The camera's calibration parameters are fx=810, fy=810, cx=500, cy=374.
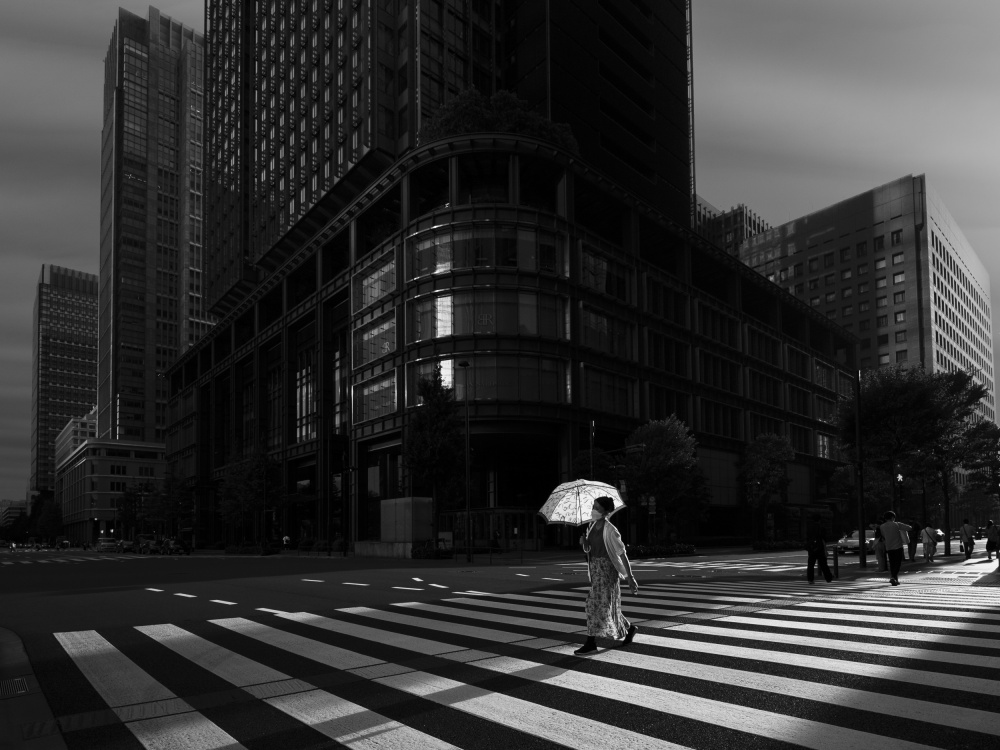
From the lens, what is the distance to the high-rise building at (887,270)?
120938mm

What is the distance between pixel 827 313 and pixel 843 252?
986 cm

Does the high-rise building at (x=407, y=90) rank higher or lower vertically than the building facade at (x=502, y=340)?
higher

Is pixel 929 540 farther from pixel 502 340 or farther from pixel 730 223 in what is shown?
pixel 730 223

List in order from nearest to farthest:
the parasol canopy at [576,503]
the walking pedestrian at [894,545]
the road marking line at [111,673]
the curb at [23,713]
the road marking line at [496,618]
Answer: the curb at [23,713] < the road marking line at [111,673] < the parasol canopy at [576,503] < the road marking line at [496,618] < the walking pedestrian at [894,545]

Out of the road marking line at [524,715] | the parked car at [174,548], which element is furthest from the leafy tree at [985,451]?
the parked car at [174,548]

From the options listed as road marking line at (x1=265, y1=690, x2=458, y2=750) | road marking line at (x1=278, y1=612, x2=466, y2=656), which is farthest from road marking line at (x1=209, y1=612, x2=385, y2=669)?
road marking line at (x1=265, y1=690, x2=458, y2=750)

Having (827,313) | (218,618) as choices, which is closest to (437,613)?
→ (218,618)

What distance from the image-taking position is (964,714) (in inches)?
241

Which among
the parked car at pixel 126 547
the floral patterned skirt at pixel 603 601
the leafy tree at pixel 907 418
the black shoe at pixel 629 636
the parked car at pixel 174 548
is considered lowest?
the parked car at pixel 126 547

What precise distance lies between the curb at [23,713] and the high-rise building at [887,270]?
416 feet

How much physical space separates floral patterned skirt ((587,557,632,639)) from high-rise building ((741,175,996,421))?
12322 centimetres

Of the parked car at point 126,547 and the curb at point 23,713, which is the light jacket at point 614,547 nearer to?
the curb at point 23,713

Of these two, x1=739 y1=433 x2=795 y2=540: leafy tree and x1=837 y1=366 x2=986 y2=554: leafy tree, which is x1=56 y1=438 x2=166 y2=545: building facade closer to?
x1=739 y1=433 x2=795 y2=540: leafy tree

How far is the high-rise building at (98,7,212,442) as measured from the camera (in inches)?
6762
